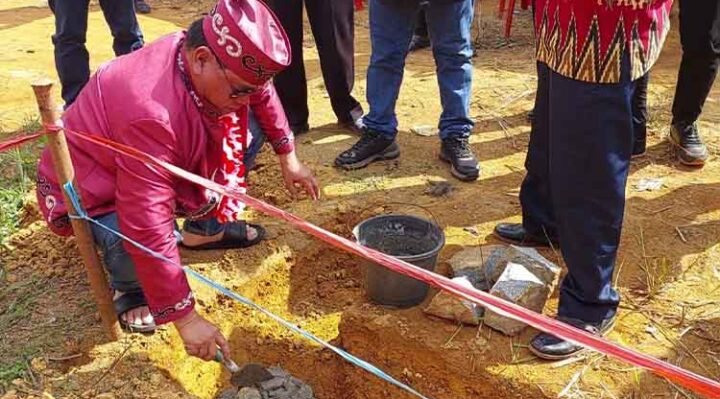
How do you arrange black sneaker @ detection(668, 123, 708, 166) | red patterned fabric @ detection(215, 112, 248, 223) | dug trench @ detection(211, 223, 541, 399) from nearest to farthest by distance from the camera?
red patterned fabric @ detection(215, 112, 248, 223) < dug trench @ detection(211, 223, 541, 399) < black sneaker @ detection(668, 123, 708, 166)

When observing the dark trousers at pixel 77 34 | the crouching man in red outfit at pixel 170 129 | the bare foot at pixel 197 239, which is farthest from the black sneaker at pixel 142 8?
the crouching man in red outfit at pixel 170 129

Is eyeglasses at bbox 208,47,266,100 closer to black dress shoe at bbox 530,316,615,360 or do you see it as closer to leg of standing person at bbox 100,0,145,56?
black dress shoe at bbox 530,316,615,360

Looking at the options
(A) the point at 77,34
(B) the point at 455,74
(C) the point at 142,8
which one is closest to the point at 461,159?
(B) the point at 455,74

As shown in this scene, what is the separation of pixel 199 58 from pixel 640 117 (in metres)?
2.64

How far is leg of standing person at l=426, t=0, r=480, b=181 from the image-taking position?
3789mm

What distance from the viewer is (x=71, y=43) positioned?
14.4 feet

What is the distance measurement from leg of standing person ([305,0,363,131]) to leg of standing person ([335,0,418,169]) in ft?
1.25

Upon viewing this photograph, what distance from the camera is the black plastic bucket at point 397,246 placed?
9.96 feet

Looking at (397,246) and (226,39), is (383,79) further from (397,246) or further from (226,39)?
(226,39)

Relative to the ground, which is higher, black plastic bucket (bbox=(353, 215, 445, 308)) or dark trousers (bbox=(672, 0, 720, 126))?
dark trousers (bbox=(672, 0, 720, 126))

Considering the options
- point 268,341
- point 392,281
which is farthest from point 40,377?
point 392,281

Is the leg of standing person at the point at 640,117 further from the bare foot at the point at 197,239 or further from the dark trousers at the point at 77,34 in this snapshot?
the dark trousers at the point at 77,34

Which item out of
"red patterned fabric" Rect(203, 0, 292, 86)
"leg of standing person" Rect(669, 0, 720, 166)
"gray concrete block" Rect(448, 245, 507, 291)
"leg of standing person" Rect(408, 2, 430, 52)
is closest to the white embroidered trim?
"red patterned fabric" Rect(203, 0, 292, 86)

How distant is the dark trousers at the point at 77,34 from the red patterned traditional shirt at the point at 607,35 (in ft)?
9.88
